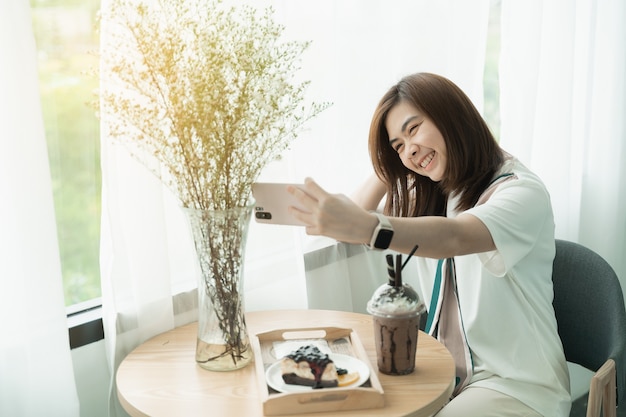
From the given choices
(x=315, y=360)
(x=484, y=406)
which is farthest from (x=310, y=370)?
(x=484, y=406)

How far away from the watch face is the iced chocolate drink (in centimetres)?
9

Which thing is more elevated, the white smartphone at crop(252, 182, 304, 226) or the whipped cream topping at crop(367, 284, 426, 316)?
the white smartphone at crop(252, 182, 304, 226)

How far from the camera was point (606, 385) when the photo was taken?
5.49 ft

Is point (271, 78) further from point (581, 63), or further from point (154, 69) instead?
point (581, 63)

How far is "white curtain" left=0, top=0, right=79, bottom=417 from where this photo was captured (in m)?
1.43

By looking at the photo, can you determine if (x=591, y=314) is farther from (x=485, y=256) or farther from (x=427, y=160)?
(x=427, y=160)

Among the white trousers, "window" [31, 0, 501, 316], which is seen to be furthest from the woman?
"window" [31, 0, 501, 316]

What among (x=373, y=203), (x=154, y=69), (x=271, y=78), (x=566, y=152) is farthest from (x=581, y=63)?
(x=154, y=69)

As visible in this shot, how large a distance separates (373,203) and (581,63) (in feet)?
3.89

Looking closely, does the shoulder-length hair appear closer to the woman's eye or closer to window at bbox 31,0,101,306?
the woman's eye

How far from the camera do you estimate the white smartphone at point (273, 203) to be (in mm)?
1483

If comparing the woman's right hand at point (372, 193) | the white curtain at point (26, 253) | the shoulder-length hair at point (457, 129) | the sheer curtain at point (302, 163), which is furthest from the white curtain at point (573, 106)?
the white curtain at point (26, 253)

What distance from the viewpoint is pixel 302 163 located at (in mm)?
2053

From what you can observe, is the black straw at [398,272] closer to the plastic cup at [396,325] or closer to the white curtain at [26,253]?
the plastic cup at [396,325]
